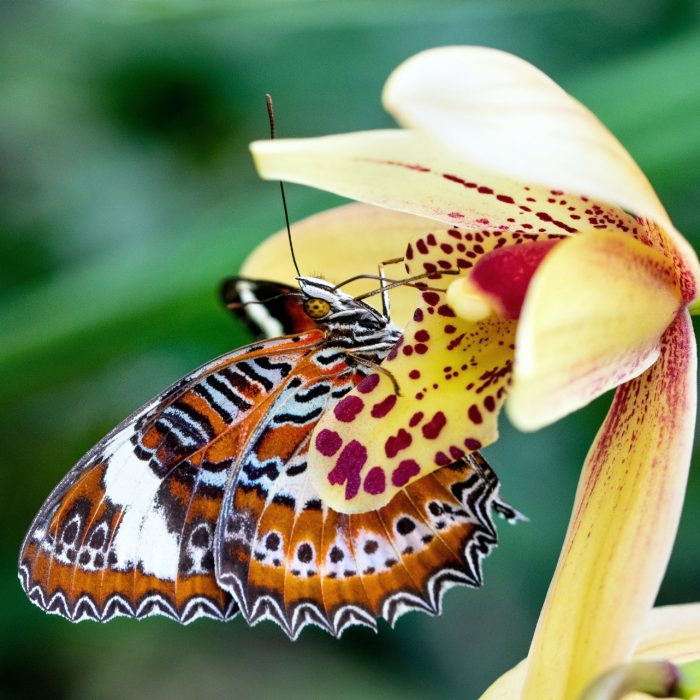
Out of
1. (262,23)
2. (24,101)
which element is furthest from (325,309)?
(24,101)

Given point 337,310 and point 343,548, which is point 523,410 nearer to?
point 337,310

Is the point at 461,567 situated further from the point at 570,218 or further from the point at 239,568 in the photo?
the point at 570,218

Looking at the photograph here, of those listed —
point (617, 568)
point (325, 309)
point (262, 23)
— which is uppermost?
point (262, 23)

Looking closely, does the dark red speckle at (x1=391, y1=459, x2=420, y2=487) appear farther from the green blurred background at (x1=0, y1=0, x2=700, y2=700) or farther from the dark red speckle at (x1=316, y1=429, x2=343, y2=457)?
the green blurred background at (x1=0, y1=0, x2=700, y2=700)

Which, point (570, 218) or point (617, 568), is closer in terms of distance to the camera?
point (617, 568)

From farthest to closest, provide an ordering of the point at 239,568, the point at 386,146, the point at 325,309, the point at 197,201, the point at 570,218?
the point at 197,201, the point at 239,568, the point at 325,309, the point at 570,218, the point at 386,146

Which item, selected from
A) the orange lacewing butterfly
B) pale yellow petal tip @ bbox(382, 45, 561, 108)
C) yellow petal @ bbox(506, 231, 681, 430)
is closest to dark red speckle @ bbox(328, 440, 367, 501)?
the orange lacewing butterfly

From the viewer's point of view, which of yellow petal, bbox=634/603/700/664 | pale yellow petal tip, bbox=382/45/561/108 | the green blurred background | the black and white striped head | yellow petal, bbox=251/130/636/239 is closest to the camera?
pale yellow petal tip, bbox=382/45/561/108
